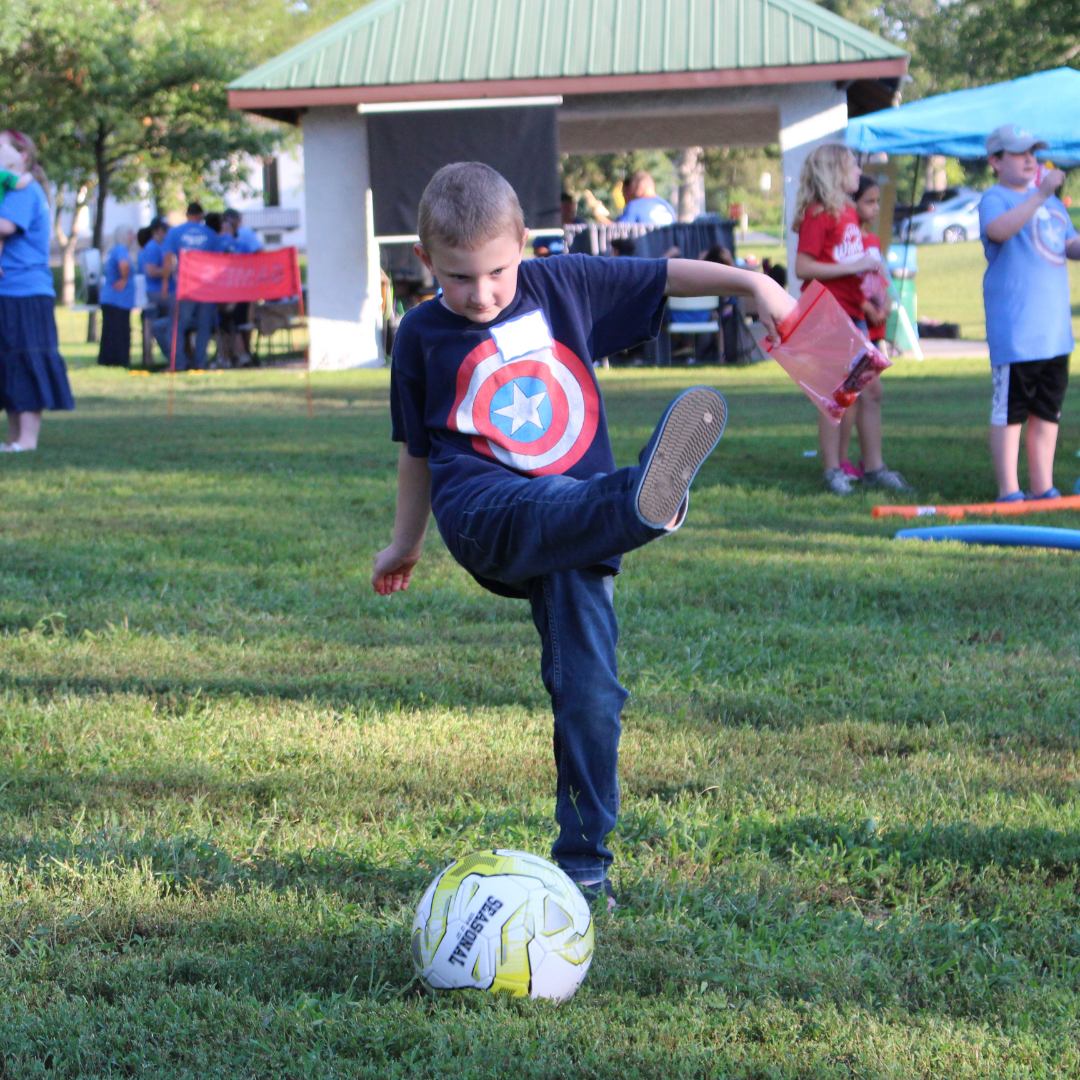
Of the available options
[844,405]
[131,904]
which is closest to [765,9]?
[844,405]

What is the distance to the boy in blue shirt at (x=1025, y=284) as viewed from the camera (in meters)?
7.96

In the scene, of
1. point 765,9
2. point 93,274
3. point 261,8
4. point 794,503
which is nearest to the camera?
point 794,503

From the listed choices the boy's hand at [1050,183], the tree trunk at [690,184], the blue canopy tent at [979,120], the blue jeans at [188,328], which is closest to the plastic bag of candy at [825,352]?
the boy's hand at [1050,183]

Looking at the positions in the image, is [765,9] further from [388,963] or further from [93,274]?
[388,963]

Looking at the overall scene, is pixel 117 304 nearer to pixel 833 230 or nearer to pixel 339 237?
pixel 339 237

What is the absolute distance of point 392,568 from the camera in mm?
3607

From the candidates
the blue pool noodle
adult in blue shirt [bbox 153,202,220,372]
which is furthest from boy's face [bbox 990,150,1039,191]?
adult in blue shirt [bbox 153,202,220,372]

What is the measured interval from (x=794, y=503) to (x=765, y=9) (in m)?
12.5

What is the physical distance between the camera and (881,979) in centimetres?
292

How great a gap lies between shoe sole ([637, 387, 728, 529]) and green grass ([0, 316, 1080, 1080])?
0.97m

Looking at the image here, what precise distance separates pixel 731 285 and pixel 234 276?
1330cm

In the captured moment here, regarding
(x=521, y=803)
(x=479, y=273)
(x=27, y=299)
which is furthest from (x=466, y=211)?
(x=27, y=299)

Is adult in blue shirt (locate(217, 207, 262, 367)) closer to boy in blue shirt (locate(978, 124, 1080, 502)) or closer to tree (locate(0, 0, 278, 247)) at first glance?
tree (locate(0, 0, 278, 247))

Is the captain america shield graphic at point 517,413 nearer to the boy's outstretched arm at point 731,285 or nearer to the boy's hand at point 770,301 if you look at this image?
the boy's outstretched arm at point 731,285
